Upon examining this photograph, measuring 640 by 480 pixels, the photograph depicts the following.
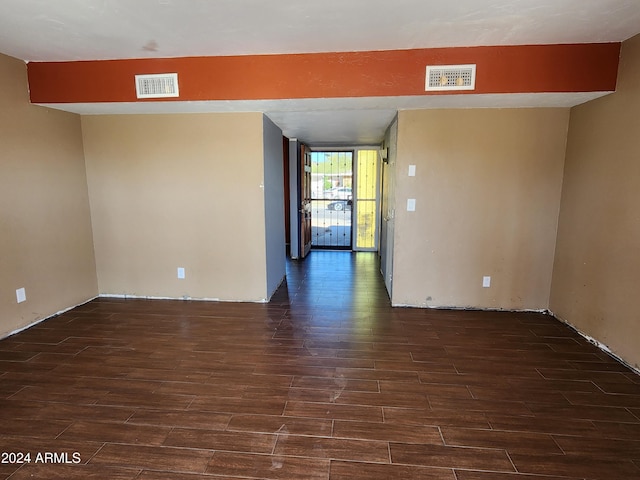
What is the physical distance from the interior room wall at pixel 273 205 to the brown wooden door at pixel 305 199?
1340 millimetres

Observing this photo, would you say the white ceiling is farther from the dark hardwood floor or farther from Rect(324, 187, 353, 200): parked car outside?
Rect(324, 187, 353, 200): parked car outside

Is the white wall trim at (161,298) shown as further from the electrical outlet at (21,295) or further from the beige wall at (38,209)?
the electrical outlet at (21,295)

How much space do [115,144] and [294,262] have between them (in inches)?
125

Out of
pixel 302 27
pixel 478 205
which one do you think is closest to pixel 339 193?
pixel 478 205

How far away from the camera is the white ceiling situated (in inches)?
81.2

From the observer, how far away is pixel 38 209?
3211 mm

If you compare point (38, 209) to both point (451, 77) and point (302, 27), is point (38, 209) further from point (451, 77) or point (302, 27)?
point (451, 77)

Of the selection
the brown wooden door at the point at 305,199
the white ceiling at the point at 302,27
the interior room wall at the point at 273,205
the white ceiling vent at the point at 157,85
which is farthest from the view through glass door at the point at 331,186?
the white ceiling vent at the point at 157,85

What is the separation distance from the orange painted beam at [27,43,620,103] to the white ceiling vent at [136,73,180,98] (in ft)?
0.15

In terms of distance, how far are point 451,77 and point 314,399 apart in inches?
104

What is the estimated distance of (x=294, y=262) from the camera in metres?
5.91

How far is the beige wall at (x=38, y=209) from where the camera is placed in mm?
2920

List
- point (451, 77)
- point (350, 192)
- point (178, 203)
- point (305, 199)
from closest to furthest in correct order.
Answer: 1. point (451, 77)
2. point (178, 203)
3. point (305, 199)
4. point (350, 192)

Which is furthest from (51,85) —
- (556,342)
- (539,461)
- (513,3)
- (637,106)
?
(556,342)
